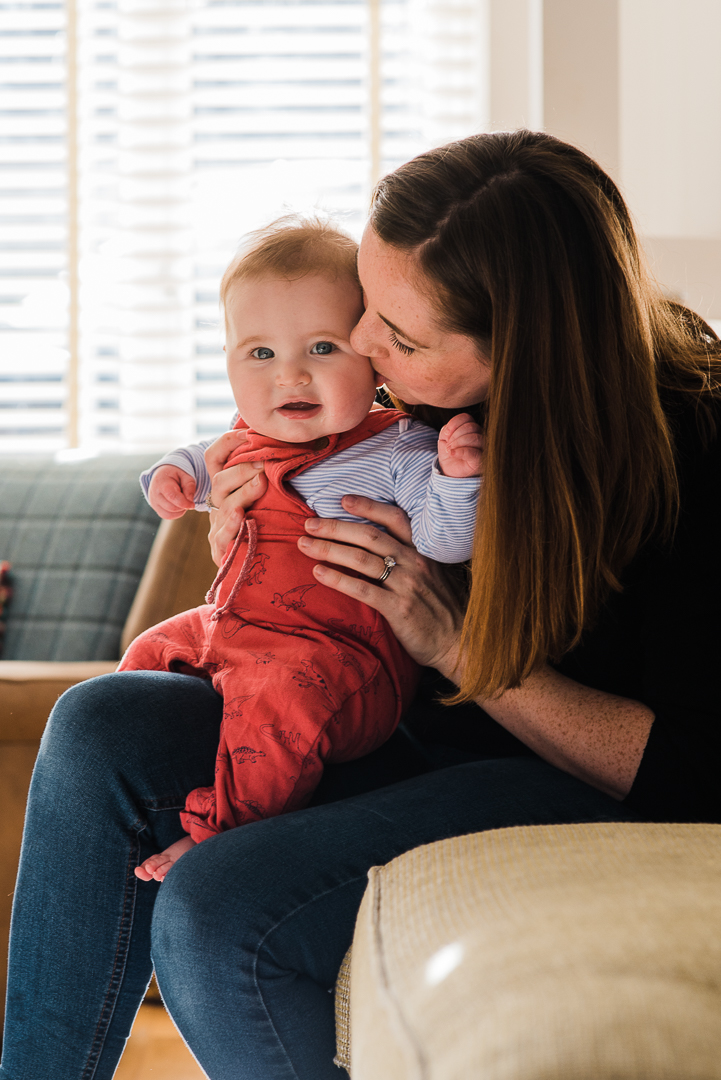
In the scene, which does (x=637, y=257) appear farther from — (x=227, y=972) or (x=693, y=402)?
(x=227, y=972)

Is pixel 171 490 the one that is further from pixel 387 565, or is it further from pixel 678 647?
pixel 678 647

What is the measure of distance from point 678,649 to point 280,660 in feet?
1.37

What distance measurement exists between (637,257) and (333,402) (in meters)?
0.38

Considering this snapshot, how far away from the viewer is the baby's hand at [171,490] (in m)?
1.14

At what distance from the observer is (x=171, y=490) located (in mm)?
1142

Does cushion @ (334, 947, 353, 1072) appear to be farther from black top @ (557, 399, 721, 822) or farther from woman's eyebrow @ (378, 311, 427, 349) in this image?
woman's eyebrow @ (378, 311, 427, 349)

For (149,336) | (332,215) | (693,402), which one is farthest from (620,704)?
(149,336)

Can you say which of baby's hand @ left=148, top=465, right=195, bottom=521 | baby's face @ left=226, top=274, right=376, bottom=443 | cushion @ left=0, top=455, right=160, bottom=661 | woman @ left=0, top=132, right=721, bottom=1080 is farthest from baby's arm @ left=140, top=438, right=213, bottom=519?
cushion @ left=0, top=455, right=160, bottom=661

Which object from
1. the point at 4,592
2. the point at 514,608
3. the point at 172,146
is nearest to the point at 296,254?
the point at 514,608

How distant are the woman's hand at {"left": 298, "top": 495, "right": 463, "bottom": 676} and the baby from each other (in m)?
0.03

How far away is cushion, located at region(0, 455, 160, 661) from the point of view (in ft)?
6.42

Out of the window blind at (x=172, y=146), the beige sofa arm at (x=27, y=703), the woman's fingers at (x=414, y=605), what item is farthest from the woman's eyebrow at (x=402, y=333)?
the window blind at (x=172, y=146)

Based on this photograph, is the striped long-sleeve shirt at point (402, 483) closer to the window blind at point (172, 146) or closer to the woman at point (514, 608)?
the woman at point (514, 608)

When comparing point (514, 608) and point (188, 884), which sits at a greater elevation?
point (514, 608)
